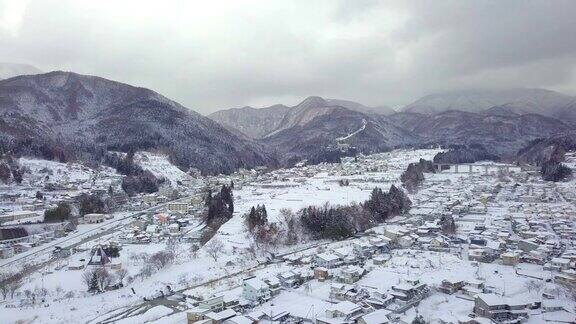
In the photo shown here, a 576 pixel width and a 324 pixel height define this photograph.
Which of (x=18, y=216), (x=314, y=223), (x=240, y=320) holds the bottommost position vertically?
(x=240, y=320)

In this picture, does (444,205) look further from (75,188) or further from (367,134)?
(367,134)

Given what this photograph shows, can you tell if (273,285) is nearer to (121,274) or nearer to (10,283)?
(121,274)

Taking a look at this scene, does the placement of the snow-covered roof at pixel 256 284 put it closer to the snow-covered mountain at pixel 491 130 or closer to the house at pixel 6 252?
the house at pixel 6 252

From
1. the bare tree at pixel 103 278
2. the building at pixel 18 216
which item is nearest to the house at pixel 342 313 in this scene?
the bare tree at pixel 103 278

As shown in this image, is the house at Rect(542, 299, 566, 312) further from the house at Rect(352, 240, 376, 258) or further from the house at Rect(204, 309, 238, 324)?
the house at Rect(204, 309, 238, 324)

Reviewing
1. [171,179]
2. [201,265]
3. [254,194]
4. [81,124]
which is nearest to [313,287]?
[201,265]

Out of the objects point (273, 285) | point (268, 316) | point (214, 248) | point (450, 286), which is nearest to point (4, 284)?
point (214, 248)
